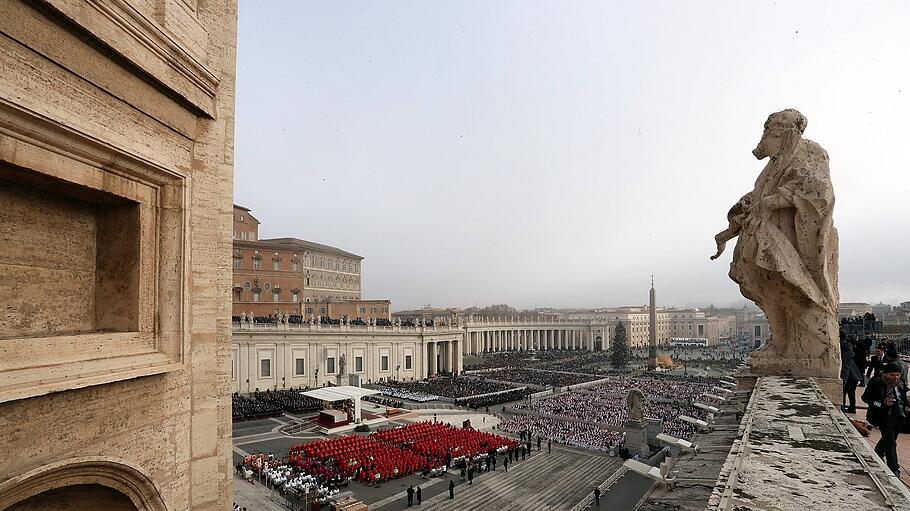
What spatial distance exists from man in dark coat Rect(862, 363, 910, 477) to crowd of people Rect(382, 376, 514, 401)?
41.2 m

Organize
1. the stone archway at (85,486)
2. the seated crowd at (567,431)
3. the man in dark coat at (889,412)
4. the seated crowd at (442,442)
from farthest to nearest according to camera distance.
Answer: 1. the seated crowd at (567,431)
2. the seated crowd at (442,442)
3. the man in dark coat at (889,412)
4. the stone archway at (85,486)

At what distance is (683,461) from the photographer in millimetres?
4586

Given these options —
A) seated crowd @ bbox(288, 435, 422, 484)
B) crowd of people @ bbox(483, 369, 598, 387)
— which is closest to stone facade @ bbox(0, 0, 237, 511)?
seated crowd @ bbox(288, 435, 422, 484)

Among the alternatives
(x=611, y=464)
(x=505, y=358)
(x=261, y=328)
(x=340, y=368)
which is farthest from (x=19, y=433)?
(x=505, y=358)

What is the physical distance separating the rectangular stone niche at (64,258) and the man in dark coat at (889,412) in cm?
732

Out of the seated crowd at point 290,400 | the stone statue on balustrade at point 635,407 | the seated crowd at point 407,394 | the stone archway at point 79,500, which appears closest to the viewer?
the stone archway at point 79,500

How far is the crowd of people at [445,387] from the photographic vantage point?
46869mm

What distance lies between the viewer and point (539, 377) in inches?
2424

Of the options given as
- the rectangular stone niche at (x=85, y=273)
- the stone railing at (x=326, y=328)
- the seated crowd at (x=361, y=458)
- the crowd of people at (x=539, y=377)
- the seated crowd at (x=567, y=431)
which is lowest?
the crowd of people at (x=539, y=377)

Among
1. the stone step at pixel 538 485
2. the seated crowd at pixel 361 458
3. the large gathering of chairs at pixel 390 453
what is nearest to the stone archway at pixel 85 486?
the stone step at pixel 538 485

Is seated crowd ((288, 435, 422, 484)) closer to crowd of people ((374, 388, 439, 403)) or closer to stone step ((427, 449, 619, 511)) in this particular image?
stone step ((427, 449, 619, 511))

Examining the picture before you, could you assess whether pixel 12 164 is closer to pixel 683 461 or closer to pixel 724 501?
pixel 724 501

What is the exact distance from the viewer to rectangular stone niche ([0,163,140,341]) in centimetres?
313

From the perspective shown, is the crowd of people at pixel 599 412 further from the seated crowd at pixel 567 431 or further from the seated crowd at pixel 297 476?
the seated crowd at pixel 297 476
